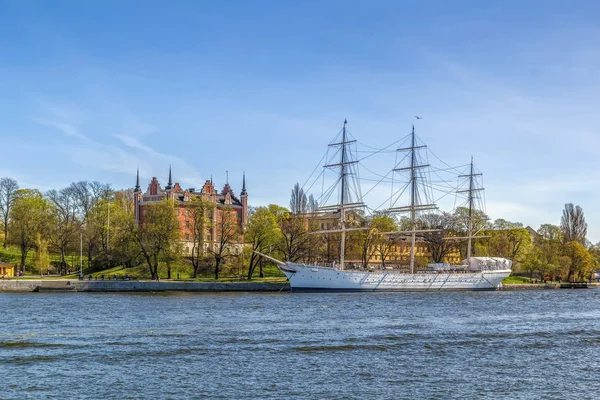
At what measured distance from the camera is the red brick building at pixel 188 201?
355 ft

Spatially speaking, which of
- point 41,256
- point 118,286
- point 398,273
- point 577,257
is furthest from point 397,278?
point 41,256

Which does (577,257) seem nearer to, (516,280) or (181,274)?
(516,280)

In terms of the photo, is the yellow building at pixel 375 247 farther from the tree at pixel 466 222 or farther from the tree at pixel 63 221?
the tree at pixel 63 221

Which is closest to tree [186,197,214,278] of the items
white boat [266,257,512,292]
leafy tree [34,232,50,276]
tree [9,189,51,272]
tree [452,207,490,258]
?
white boat [266,257,512,292]

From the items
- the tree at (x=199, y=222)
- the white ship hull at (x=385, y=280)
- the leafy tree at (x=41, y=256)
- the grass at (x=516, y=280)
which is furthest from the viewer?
the grass at (x=516, y=280)

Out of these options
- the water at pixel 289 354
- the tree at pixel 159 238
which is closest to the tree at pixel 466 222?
the tree at pixel 159 238

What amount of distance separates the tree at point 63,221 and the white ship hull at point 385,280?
37.9 meters

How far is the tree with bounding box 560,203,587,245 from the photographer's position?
140 meters

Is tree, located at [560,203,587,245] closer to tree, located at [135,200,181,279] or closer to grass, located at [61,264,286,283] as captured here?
grass, located at [61,264,286,283]

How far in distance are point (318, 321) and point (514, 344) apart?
13.8 meters

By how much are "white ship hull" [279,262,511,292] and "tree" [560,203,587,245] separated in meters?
41.2

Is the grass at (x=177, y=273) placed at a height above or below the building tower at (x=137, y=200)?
below

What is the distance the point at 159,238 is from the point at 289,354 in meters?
59.2

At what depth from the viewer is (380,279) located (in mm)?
92812
